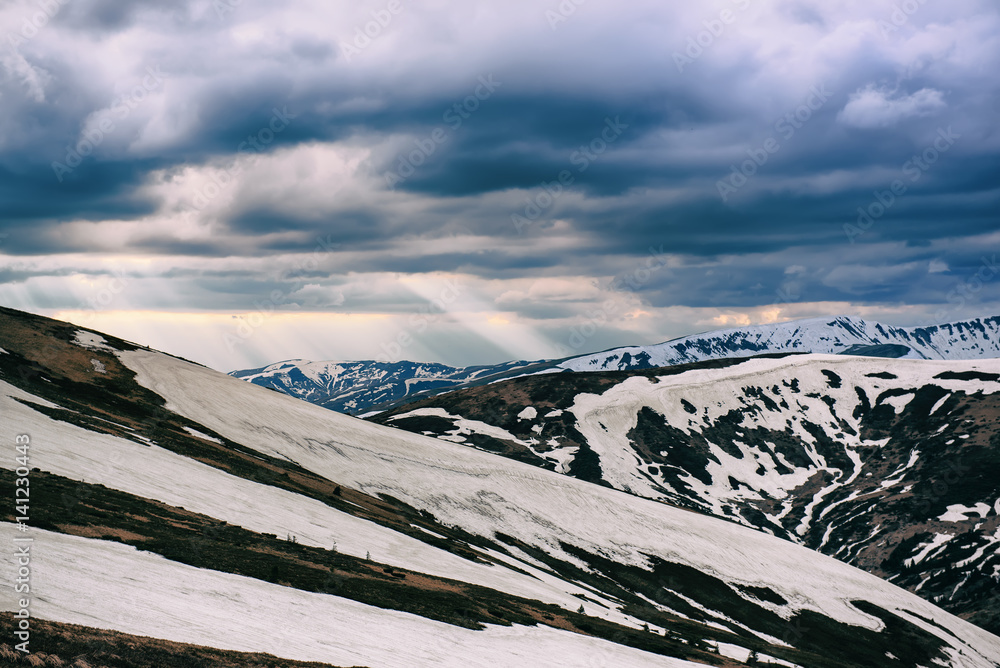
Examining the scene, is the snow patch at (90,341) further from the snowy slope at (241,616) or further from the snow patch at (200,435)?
the snowy slope at (241,616)

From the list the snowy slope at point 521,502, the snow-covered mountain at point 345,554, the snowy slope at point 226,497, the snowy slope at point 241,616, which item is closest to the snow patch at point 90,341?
the snow-covered mountain at point 345,554

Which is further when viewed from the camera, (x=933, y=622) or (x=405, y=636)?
(x=933, y=622)

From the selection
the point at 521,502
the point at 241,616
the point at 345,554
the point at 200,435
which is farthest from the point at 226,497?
the point at 521,502

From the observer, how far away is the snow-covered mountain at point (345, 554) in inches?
1001

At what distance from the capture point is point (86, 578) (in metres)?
24.4

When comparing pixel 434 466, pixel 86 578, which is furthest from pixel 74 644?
pixel 434 466

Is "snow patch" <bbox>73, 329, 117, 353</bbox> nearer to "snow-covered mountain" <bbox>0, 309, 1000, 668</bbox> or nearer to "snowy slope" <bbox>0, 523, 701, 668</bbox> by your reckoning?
"snow-covered mountain" <bbox>0, 309, 1000, 668</bbox>

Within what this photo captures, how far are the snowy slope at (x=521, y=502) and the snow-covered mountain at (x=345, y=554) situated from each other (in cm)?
43

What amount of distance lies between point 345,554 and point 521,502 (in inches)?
1957

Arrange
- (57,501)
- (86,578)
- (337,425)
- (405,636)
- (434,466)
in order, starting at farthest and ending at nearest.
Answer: (337,425) < (434,466) < (57,501) < (405,636) < (86,578)

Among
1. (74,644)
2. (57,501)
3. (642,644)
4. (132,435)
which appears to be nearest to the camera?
(74,644)

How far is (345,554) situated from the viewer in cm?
4528

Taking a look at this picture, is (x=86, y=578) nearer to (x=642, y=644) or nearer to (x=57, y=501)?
(x=57, y=501)

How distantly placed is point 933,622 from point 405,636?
102 meters
